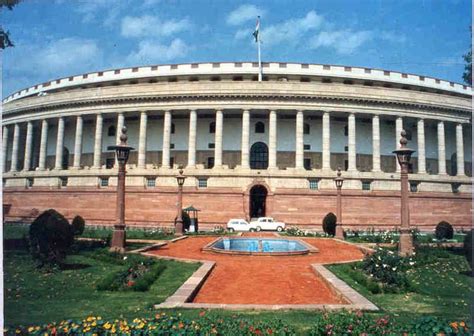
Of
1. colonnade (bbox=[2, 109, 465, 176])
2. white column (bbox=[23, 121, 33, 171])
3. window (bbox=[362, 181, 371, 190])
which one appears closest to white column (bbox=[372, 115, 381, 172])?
colonnade (bbox=[2, 109, 465, 176])

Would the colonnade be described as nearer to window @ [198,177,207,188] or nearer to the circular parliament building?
the circular parliament building

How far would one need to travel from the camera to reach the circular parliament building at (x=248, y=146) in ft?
138

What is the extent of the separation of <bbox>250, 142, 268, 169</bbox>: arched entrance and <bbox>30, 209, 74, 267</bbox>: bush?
34.7 meters

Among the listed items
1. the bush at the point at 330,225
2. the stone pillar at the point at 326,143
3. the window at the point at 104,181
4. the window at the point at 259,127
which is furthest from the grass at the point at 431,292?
the window at the point at 104,181

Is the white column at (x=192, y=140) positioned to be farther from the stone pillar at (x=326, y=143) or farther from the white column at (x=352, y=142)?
the white column at (x=352, y=142)

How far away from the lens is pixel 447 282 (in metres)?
13.3

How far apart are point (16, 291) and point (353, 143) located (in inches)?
1594

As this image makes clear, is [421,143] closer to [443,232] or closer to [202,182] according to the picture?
[443,232]

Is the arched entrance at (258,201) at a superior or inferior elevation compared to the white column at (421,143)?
inferior

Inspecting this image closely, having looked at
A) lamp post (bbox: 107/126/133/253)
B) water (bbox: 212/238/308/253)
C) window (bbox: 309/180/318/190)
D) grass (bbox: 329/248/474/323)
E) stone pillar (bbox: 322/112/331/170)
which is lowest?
water (bbox: 212/238/308/253)

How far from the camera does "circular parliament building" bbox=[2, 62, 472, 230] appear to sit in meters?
42.2

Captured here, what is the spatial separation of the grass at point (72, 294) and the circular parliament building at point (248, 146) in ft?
→ 85.1

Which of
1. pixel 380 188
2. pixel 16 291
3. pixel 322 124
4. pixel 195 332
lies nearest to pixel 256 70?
pixel 322 124

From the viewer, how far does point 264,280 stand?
13.5m
